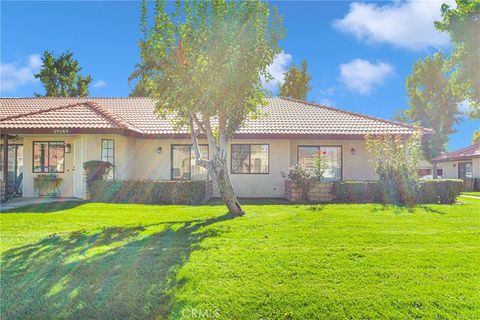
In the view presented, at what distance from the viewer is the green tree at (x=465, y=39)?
23344mm

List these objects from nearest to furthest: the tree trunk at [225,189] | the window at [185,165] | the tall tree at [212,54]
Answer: the tall tree at [212,54] < the tree trunk at [225,189] < the window at [185,165]

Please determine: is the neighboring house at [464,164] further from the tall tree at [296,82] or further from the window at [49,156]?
the window at [49,156]

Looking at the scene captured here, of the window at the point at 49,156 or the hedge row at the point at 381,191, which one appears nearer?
the hedge row at the point at 381,191

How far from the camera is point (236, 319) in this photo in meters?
3.57

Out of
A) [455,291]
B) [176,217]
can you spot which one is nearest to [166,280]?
[455,291]

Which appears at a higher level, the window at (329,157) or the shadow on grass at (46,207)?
the window at (329,157)

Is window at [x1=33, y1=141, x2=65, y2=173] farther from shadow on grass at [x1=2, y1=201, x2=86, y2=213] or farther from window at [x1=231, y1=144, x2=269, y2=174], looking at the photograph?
window at [x1=231, y1=144, x2=269, y2=174]

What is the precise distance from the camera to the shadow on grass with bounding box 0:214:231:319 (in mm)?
3760

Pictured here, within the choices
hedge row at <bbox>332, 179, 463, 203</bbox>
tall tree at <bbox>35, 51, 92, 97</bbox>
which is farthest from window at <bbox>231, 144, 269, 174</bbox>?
tall tree at <bbox>35, 51, 92, 97</bbox>

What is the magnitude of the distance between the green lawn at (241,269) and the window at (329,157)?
6857 mm

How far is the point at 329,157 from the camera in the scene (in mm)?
15117

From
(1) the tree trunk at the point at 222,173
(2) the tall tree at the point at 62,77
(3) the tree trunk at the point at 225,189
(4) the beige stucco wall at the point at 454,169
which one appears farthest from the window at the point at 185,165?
(2) the tall tree at the point at 62,77

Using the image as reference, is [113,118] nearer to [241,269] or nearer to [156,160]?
[156,160]

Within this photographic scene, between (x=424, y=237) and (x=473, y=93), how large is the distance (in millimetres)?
26588
